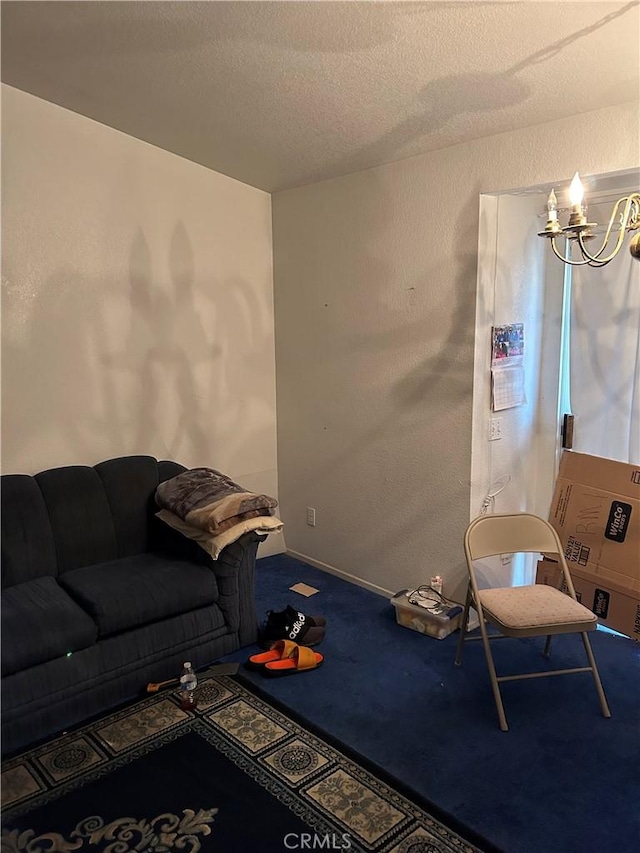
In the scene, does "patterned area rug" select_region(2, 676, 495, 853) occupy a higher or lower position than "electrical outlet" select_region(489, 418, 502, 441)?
lower

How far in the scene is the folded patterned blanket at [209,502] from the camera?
2799 millimetres

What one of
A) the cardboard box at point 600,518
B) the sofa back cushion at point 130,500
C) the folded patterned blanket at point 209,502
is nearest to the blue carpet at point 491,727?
the cardboard box at point 600,518

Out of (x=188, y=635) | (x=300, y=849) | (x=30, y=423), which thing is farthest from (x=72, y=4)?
(x=300, y=849)

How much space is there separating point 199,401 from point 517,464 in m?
1.90

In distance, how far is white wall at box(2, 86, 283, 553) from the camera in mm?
2988

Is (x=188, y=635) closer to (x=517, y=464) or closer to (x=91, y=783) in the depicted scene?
(x=91, y=783)

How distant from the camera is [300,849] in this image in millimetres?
1806

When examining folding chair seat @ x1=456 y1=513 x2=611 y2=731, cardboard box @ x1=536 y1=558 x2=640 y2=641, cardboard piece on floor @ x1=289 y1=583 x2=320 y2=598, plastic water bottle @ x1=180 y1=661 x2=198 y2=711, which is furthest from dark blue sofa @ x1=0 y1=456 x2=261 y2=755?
cardboard box @ x1=536 y1=558 x2=640 y2=641

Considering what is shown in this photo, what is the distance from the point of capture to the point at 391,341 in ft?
11.1

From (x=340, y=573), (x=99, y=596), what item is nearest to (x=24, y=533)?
(x=99, y=596)

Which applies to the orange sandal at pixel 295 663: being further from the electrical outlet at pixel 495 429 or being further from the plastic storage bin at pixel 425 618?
the electrical outlet at pixel 495 429

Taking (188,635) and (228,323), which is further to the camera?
(228,323)

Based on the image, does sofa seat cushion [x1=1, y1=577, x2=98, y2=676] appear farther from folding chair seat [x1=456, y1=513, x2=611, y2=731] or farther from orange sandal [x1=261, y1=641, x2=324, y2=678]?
folding chair seat [x1=456, y1=513, x2=611, y2=731]

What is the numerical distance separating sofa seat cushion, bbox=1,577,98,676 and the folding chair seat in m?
1.58
